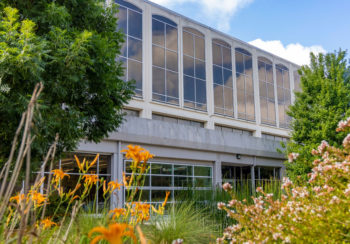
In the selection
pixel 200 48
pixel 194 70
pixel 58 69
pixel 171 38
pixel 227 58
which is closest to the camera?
pixel 58 69

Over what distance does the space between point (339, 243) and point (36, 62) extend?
5.70 meters

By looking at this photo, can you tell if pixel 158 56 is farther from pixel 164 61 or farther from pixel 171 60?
pixel 171 60

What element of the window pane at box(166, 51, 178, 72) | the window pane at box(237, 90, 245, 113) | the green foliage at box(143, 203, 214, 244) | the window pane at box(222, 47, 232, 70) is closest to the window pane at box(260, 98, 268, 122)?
the window pane at box(237, 90, 245, 113)

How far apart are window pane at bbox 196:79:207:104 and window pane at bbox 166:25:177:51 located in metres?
3.07

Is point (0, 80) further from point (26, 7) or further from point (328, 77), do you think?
point (328, 77)

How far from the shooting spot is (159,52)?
75.0 ft

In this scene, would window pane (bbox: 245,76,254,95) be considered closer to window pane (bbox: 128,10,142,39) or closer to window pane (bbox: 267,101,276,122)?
window pane (bbox: 267,101,276,122)

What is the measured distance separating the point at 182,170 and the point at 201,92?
6491mm

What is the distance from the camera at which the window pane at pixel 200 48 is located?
2531cm

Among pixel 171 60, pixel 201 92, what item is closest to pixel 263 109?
pixel 201 92

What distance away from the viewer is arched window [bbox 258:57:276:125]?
29672 millimetres

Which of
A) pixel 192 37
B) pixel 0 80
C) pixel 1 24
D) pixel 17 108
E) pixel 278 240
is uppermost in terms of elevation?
pixel 192 37

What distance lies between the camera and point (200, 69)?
25.2 m

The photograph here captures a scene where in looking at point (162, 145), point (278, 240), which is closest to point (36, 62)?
point (278, 240)
